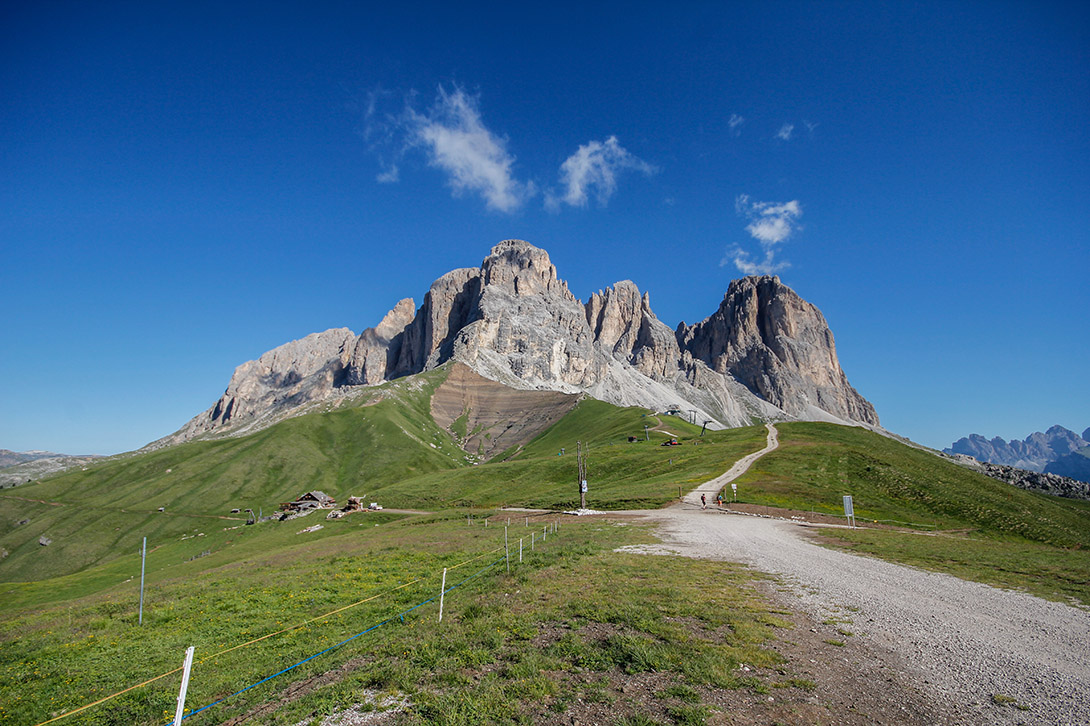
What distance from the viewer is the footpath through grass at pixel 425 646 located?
1053 cm

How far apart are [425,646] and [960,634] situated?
49.6 feet

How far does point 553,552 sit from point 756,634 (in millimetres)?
16428

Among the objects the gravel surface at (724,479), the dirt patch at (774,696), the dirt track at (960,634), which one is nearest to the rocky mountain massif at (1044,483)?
the gravel surface at (724,479)

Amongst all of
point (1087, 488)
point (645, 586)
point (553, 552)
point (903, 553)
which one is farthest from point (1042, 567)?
point (1087, 488)

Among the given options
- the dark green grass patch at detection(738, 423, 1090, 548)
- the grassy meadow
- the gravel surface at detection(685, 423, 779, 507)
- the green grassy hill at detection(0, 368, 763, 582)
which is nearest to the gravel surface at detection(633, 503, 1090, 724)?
the grassy meadow

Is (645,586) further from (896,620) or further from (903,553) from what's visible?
(903,553)

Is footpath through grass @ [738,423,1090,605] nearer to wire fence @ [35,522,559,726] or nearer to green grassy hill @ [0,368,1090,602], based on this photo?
green grassy hill @ [0,368,1090,602]

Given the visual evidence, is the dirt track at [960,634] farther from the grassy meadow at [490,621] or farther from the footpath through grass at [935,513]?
the footpath through grass at [935,513]

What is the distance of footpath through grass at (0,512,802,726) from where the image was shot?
1053 cm

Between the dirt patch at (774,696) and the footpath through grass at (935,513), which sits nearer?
the dirt patch at (774,696)

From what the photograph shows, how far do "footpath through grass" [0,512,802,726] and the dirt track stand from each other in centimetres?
282

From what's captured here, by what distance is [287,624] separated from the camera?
17.8m

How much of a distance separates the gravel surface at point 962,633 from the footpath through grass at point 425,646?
294 cm

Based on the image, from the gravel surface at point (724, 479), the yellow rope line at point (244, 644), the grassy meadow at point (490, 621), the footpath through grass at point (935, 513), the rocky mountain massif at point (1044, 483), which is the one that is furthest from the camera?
the rocky mountain massif at point (1044, 483)
